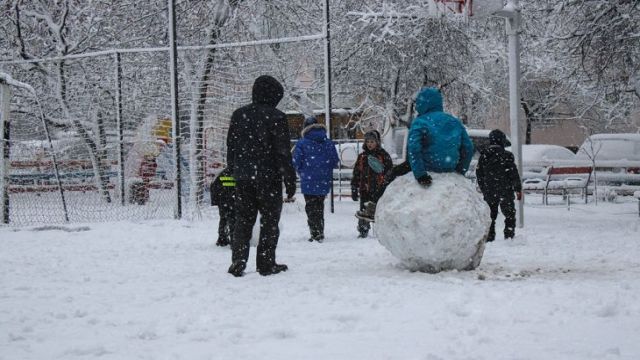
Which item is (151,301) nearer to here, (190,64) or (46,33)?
(190,64)

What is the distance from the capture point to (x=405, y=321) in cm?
498

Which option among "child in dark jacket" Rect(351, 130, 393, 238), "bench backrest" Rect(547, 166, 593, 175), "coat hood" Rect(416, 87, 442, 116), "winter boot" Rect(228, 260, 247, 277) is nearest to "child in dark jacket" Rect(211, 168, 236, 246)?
"winter boot" Rect(228, 260, 247, 277)

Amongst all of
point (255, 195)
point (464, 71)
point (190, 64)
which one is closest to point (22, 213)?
point (190, 64)

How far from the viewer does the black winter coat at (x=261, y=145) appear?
7.03m

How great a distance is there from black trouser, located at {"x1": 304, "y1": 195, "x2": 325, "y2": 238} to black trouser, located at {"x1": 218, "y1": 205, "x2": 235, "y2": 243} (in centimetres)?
133

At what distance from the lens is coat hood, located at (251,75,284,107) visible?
7.18 meters

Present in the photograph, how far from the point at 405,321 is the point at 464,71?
2214 centimetres

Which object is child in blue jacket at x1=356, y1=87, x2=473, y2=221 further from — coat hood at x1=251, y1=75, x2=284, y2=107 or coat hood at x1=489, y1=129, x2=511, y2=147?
coat hood at x1=489, y1=129, x2=511, y2=147

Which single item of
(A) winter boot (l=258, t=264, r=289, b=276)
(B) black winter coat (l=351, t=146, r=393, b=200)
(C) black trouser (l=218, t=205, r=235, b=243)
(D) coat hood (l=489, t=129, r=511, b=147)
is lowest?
(A) winter boot (l=258, t=264, r=289, b=276)

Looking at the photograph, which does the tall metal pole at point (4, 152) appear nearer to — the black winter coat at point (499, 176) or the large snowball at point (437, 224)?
the black winter coat at point (499, 176)

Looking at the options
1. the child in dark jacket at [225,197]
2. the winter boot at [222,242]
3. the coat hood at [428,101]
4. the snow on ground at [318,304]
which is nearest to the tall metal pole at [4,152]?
the snow on ground at [318,304]

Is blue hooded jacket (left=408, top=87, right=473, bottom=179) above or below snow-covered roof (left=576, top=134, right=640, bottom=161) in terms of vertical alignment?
above

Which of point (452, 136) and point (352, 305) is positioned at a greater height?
point (452, 136)

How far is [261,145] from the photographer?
7051 mm
